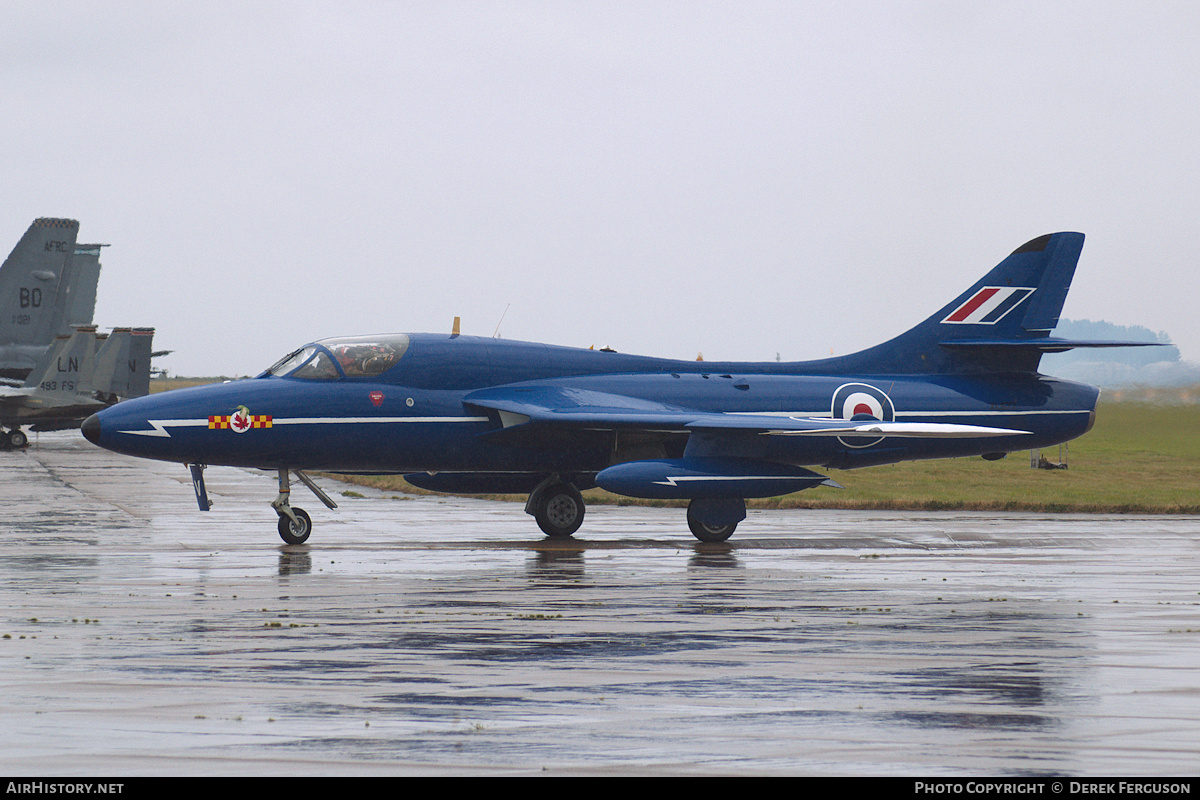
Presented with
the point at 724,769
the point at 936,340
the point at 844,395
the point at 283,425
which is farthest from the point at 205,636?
the point at 936,340

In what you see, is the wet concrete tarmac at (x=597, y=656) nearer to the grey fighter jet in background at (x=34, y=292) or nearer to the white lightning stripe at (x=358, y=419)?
the white lightning stripe at (x=358, y=419)

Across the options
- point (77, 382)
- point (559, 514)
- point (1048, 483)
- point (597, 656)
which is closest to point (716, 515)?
point (559, 514)

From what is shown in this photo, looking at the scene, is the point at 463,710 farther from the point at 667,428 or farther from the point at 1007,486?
the point at 1007,486

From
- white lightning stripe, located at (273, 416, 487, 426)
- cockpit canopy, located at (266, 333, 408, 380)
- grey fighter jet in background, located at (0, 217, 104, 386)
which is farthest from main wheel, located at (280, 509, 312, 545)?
grey fighter jet in background, located at (0, 217, 104, 386)

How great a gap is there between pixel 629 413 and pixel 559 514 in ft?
6.83

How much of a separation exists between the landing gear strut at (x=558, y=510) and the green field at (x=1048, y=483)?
7.80 metres

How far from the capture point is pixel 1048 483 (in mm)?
32938

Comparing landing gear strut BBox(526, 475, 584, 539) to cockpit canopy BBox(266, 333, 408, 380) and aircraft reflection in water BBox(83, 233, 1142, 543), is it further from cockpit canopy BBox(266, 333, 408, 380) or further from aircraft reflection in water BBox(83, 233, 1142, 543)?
cockpit canopy BBox(266, 333, 408, 380)

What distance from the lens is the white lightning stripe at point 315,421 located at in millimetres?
18797

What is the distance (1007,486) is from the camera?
3172cm

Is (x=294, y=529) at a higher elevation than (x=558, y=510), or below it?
below

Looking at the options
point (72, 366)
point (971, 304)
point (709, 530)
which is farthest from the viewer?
point (72, 366)

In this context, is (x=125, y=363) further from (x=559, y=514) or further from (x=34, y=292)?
(x=559, y=514)

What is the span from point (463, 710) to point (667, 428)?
40.6 feet
